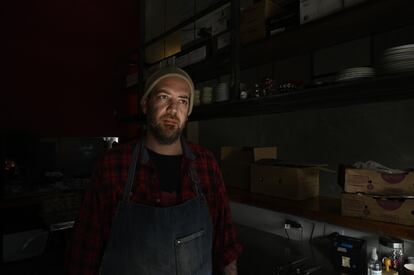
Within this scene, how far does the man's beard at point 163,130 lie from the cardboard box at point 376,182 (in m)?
0.76

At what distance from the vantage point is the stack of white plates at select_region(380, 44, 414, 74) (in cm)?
116

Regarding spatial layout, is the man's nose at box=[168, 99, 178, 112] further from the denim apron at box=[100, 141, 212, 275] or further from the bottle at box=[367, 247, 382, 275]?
the bottle at box=[367, 247, 382, 275]

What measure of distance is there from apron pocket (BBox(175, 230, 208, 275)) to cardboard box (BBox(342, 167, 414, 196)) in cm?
69

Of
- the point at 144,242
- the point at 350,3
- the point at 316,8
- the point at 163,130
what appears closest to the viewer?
the point at 144,242

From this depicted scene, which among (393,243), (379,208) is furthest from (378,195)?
(393,243)

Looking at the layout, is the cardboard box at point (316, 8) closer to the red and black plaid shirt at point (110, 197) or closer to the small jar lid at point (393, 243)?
the red and black plaid shirt at point (110, 197)

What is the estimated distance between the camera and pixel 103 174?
1205 mm

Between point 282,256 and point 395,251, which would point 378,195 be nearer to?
point 395,251

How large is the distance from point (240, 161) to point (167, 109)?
3.27 feet

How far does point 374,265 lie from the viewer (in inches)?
53.1

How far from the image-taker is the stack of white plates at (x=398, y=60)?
1.16m

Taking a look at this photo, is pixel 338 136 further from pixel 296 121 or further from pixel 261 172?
pixel 261 172

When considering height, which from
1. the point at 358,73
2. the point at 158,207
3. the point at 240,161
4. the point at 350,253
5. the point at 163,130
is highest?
the point at 358,73

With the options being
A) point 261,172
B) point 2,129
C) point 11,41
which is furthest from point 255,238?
point 11,41
